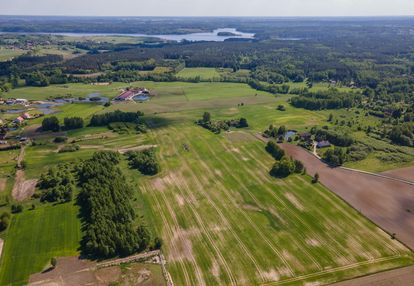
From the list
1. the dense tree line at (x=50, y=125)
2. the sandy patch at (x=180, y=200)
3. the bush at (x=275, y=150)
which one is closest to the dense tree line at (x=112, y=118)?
the dense tree line at (x=50, y=125)

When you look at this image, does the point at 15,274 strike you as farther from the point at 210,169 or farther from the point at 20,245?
the point at 210,169

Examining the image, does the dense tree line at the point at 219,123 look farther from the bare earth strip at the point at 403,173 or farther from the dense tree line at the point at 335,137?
the bare earth strip at the point at 403,173

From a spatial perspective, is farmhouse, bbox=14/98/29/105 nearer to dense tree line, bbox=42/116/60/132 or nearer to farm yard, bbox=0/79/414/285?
dense tree line, bbox=42/116/60/132

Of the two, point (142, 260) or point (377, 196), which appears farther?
point (377, 196)

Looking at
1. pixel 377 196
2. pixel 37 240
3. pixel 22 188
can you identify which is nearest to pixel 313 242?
pixel 377 196

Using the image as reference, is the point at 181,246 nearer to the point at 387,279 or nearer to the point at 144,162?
the point at 144,162

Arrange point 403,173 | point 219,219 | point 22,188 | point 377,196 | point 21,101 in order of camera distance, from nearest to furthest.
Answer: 1. point 219,219
2. point 377,196
3. point 22,188
4. point 403,173
5. point 21,101
